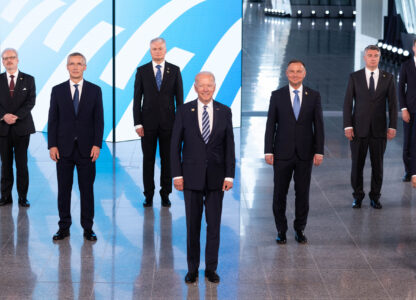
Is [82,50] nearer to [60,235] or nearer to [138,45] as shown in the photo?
[138,45]

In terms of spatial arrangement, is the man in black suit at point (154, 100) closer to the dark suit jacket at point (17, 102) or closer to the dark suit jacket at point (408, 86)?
the dark suit jacket at point (17, 102)

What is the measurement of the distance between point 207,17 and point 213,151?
6.47 m

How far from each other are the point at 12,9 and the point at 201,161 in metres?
7.12

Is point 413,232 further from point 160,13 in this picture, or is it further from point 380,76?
point 160,13

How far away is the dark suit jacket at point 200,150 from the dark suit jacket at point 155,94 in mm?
2341

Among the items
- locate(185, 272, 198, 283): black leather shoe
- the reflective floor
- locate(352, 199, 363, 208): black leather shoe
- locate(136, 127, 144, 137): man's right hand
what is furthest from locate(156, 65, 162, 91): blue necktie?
locate(185, 272, 198, 283): black leather shoe

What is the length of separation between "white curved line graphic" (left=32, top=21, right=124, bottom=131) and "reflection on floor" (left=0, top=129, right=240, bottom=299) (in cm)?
287

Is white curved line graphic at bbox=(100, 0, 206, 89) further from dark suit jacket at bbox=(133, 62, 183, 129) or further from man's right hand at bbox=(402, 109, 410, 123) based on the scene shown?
man's right hand at bbox=(402, 109, 410, 123)

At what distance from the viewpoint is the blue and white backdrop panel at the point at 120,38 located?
11625mm

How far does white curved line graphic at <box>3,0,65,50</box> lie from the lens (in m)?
11.8

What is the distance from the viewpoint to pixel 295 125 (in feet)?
22.6

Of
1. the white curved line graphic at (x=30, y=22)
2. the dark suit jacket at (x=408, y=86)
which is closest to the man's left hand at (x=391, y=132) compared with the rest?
the dark suit jacket at (x=408, y=86)

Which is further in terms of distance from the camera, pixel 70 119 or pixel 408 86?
pixel 408 86

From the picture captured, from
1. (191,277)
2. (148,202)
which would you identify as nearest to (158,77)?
(148,202)
